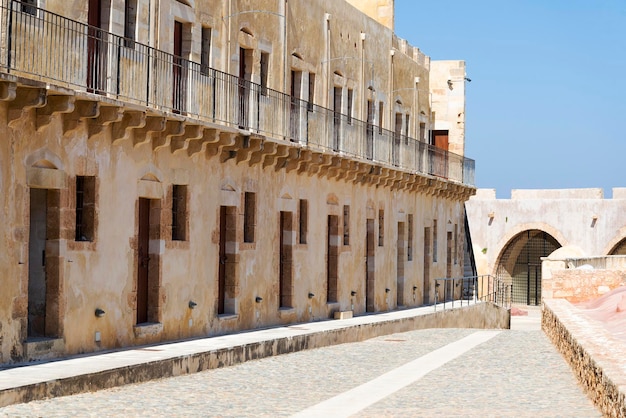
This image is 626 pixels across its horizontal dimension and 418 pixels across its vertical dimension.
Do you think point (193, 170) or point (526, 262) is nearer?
point (193, 170)

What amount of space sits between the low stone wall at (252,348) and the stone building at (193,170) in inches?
47.5

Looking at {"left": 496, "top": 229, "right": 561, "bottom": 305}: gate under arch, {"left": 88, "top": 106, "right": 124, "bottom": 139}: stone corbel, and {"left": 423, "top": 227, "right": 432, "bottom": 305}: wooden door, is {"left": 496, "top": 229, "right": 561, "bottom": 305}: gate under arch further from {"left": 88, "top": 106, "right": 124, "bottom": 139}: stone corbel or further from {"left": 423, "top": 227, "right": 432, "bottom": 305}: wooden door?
{"left": 88, "top": 106, "right": 124, "bottom": 139}: stone corbel

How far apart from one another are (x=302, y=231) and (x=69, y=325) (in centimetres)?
1057

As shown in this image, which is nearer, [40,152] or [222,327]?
[40,152]

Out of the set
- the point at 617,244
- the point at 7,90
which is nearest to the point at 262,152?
the point at 7,90

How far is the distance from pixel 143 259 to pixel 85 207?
2240 millimetres

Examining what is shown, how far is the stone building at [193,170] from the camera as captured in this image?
14617mm

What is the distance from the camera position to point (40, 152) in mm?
14727

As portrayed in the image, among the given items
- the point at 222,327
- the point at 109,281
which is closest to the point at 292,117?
the point at 222,327

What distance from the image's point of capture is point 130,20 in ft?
58.2

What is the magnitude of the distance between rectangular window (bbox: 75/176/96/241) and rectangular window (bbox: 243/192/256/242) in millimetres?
6278

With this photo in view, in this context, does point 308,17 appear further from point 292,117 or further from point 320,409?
point 320,409

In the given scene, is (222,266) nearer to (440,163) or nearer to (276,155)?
(276,155)

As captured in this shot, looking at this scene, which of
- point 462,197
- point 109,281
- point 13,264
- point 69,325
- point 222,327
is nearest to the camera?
point 13,264
